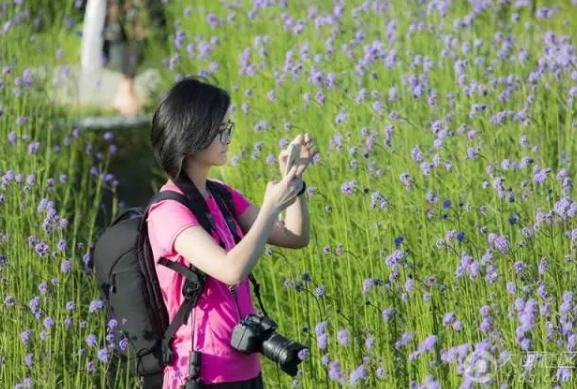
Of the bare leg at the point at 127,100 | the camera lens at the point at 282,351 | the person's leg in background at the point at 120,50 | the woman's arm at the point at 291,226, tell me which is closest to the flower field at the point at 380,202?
the camera lens at the point at 282,351

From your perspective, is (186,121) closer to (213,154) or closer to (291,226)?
(213,154)

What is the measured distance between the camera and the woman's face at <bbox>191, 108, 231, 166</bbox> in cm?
368

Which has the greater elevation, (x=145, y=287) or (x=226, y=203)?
(x=226, y=203)

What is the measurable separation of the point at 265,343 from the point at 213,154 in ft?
1.85

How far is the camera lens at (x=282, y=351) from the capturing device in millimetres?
3469

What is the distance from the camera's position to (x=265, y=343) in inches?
138

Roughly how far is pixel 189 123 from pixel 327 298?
131cm

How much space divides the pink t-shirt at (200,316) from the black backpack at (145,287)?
0.08 ft

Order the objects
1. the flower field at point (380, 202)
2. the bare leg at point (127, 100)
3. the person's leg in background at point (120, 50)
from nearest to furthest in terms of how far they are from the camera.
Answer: the flower field at point (380, 202)
the bare leg at point (127, 100)
the person's leg in background at point (120, 50)

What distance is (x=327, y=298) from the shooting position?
4.75m

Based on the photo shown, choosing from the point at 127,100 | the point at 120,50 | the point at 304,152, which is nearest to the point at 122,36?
the point at 120,50

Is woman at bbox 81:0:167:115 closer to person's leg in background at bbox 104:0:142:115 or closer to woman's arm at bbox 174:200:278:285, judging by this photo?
person's leg in background at bbox 104:0:142:115

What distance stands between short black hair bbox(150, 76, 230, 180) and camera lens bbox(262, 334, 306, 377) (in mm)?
550

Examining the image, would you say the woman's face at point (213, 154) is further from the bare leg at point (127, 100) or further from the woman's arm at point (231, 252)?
the bare leg at point (127, 100)
